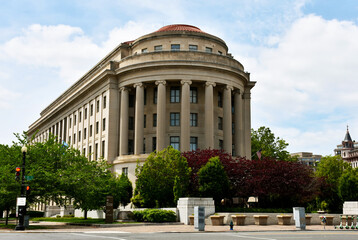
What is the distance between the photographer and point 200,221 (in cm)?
3034

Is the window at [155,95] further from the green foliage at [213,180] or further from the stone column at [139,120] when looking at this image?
the green foliage at [213,180]

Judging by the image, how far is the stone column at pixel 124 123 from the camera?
2293 inches

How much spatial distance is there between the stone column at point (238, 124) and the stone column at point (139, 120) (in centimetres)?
1344

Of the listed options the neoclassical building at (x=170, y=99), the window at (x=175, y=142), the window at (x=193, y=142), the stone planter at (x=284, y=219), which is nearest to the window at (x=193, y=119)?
the neoclassical building at (x=170, y=99)

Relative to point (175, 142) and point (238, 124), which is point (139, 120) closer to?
point (175, 142)

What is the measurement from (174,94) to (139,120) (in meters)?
6.08

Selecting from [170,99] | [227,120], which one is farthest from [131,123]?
[227,120]

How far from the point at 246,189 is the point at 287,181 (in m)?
4.14

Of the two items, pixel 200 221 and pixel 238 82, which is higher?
pixel 238 82

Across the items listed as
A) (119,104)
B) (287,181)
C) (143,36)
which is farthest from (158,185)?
(143,36)

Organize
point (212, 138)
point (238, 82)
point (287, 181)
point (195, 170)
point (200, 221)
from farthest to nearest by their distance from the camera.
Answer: point (238, 82)
point (212, 138)
point (195, 170)
point (287, 181)
point (200, 221)

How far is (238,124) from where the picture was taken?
61.2 m

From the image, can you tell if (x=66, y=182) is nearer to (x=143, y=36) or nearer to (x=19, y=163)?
(x=19, y=163)

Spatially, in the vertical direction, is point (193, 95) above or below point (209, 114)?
above
